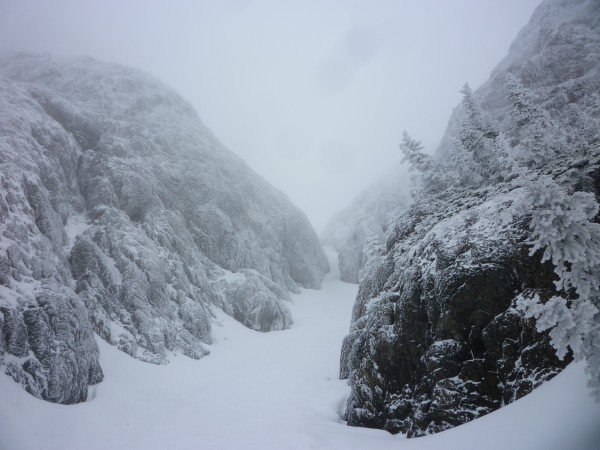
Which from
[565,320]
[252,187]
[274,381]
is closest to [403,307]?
[565,320]

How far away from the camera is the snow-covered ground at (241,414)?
32.0ft

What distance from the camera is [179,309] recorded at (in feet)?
111

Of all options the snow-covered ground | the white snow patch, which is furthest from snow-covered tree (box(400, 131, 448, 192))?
the white snow patch

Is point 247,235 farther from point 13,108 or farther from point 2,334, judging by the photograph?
point 2,334

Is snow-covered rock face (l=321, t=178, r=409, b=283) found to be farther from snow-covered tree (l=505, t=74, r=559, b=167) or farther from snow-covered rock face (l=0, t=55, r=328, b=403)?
snow-covered tree (l=505, t=74, r=559, b=167)

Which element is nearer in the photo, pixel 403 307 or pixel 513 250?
pixel 513 250

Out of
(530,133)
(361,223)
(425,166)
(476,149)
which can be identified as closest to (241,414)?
(425,166)

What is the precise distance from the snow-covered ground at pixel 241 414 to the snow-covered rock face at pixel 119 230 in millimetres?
1987

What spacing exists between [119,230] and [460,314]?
3446 cm

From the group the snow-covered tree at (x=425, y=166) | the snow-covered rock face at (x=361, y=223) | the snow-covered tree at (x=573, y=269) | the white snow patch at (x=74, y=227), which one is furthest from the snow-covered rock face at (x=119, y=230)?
the snow-covered tree at (x=425, y=166)

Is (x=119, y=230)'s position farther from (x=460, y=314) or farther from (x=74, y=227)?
(x=460, y=314)

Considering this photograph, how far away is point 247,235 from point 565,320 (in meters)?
50.3

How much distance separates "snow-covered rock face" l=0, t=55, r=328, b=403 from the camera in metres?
19.8

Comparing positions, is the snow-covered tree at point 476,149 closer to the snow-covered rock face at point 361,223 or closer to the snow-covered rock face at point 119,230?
the snow-covered rock face at point 361,223
